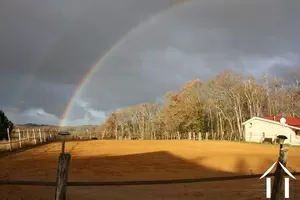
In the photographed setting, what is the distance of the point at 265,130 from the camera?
59062 millimetres

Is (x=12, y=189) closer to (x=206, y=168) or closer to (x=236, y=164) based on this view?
(x=206, y=168)

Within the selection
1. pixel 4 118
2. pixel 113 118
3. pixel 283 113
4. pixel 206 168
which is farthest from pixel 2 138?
pixel 113 118

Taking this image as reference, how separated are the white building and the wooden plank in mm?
51781

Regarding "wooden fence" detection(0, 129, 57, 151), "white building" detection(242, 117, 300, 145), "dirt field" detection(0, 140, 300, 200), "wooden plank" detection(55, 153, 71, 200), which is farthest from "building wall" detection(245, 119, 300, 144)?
"wooden plank" detection(55, 153, 71, 200)

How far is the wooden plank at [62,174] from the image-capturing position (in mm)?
5090

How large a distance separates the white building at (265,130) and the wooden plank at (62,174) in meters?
51.8

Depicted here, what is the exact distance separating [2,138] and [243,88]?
57.0m

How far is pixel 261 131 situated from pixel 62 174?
2271 inches

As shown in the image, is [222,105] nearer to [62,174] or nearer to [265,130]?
[265,130]

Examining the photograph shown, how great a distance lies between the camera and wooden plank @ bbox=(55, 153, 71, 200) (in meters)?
5.09

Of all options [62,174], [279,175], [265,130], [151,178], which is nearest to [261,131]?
[265,130]

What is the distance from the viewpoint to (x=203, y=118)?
85438mm

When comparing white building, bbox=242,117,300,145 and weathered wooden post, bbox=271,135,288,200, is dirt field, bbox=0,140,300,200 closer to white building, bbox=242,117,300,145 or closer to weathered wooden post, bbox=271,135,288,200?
weathered wooden post, bbox=271,135,288,200

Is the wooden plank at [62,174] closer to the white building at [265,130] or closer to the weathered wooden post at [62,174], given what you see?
the weathered wooden post at [62,174]
